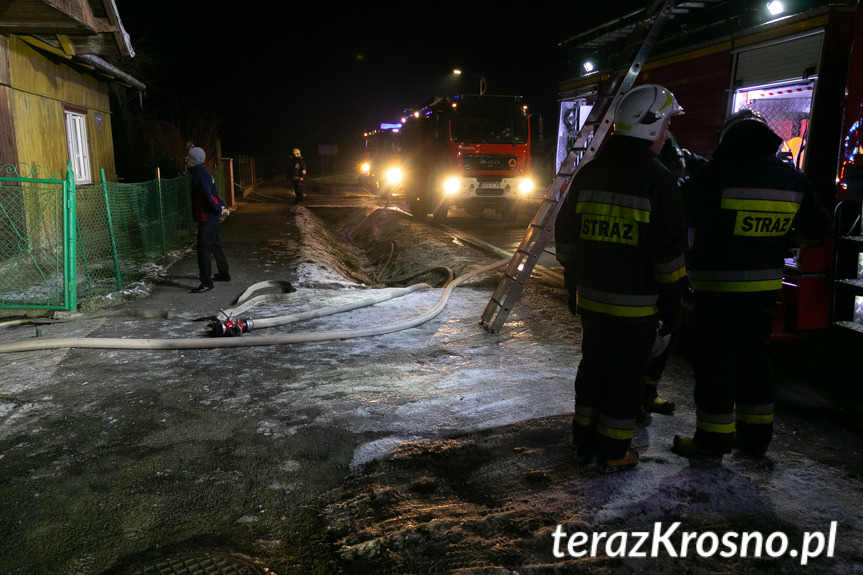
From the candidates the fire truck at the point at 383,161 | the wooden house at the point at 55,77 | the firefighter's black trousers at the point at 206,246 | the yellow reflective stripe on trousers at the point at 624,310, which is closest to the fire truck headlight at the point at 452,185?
the fire truck at the point at 383,161

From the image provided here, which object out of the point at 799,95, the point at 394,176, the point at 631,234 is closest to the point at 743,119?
the point at 631,234

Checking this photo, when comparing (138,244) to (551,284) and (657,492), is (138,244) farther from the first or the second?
(657,492)

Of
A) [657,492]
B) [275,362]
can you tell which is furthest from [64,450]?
[657,492]

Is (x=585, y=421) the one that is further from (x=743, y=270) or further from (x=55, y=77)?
(x=55, y=77)

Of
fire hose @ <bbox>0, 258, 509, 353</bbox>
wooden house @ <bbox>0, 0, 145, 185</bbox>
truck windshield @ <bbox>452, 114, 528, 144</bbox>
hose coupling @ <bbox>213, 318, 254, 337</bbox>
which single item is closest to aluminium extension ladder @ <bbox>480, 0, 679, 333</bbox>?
fire hose @ <bbox>0, 258, 509, 353</bbox>

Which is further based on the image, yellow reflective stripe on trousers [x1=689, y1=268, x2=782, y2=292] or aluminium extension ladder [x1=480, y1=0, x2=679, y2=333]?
aluminium extension ladder [x1=480, y1=0, x2=679, y2=333]

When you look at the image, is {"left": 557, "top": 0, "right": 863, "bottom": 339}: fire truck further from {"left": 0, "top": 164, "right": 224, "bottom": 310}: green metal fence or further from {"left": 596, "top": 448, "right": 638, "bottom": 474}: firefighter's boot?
{"left": 0, "top": 164, "right": 224, "bottom": 310}: green metal fence

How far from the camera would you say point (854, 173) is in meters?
3.78

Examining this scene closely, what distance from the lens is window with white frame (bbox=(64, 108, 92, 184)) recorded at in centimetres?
1109

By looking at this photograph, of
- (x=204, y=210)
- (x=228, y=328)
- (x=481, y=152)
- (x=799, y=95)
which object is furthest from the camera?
(x=481, y=152)

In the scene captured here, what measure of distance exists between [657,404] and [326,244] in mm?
10150

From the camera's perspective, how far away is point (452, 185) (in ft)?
50.5

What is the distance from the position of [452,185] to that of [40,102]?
930cm

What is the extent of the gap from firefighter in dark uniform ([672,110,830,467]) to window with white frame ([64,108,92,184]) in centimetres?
1187
